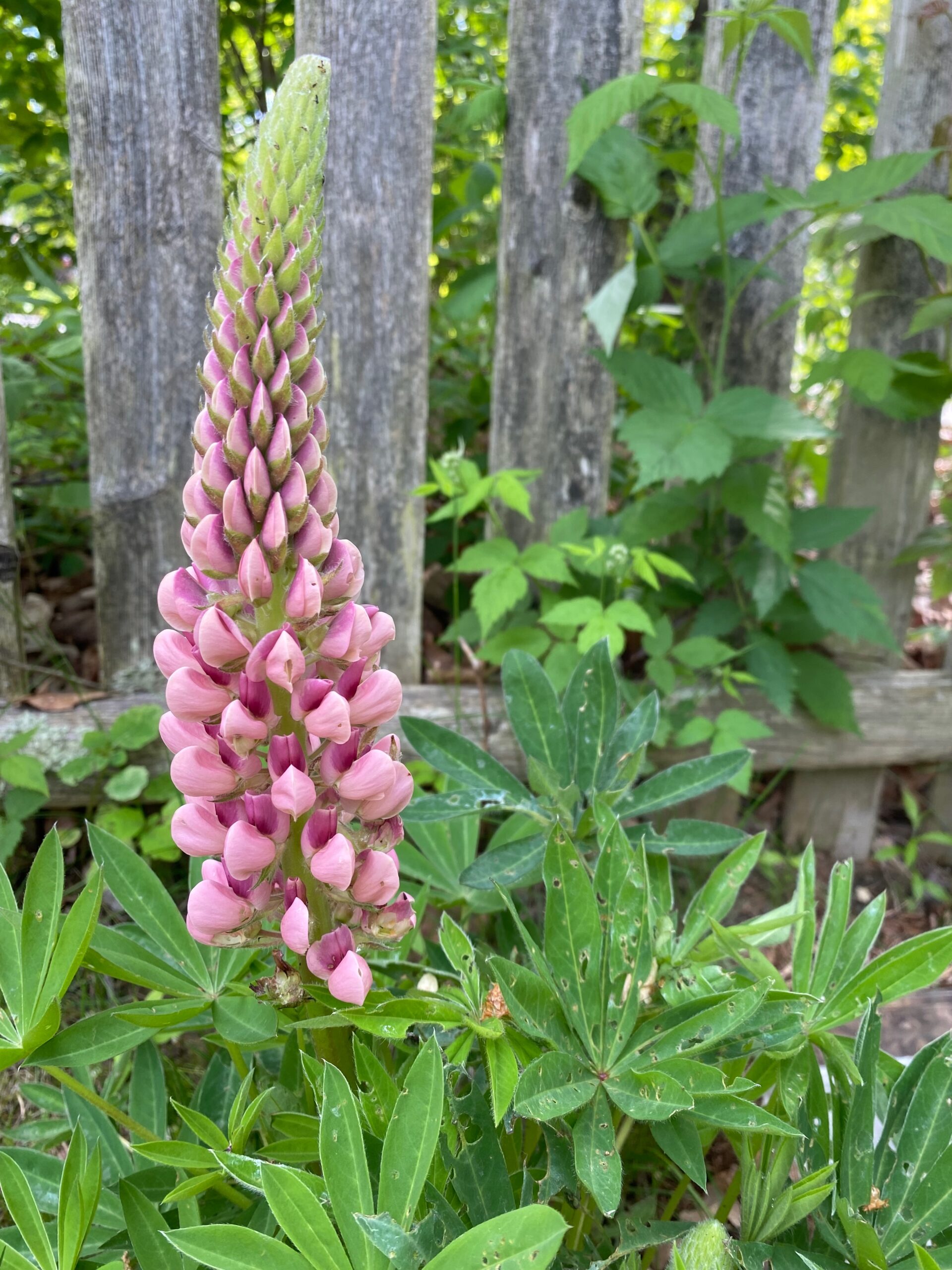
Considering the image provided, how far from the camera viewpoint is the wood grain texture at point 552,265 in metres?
1.99

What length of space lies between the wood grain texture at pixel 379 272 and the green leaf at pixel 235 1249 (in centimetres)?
151

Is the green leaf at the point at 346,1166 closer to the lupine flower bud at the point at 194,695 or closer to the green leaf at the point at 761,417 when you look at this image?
the lupine flower bud at the point at 194,695

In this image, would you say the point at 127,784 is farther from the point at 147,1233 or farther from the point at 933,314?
the point at 933,314

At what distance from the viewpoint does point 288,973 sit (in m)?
0.89

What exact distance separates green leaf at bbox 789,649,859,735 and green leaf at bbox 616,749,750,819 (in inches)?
41.4

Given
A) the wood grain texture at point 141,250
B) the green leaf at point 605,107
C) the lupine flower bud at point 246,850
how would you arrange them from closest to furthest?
the lupine flower bud at point 246,850, the green leaf at point 605,107, the wood grain texture at point 141,250

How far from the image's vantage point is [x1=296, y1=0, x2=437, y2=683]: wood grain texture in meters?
1.88

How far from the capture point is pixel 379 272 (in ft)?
6.57

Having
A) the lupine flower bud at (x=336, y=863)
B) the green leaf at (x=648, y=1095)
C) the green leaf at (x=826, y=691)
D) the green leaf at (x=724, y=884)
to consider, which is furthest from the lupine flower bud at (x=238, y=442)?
the green leaf at (x=826, y=691)

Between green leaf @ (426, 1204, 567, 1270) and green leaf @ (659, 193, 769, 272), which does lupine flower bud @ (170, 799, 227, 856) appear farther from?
green leaf @ (659, 193, 769, 272)

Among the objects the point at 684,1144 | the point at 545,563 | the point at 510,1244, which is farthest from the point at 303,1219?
the point at 545,563

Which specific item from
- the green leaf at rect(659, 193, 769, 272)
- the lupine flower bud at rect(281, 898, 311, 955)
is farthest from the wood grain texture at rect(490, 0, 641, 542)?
the lupine flower bud at rect(281, 898, 311, 955)

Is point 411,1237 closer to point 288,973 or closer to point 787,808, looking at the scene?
point 288,973

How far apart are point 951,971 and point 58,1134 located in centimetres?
207
